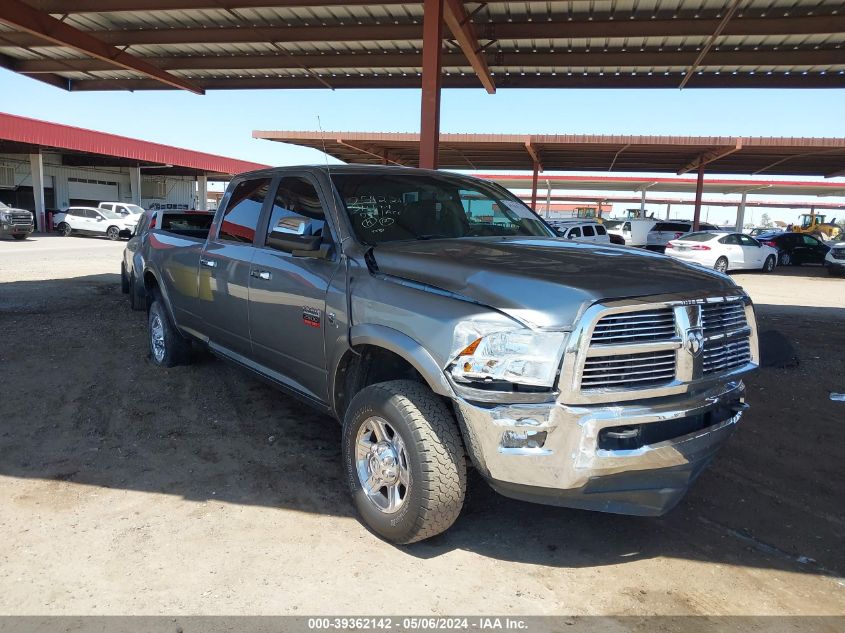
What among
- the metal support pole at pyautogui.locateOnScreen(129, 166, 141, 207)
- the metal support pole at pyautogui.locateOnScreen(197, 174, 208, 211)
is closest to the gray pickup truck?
the metal support pole at pyautogui.locateOnScreen(129, 166, 141, 207)

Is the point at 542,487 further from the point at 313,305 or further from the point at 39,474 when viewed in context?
the point at 39,474

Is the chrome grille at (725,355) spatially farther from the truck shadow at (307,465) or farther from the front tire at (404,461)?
the front tire at (404,461)

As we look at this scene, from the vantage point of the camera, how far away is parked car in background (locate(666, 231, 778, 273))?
67.4ft

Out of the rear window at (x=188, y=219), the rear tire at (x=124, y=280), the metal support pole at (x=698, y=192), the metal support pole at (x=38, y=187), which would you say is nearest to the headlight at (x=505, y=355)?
the rear window at (x=188, y=219)

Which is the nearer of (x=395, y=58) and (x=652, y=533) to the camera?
(x=652, y=533)

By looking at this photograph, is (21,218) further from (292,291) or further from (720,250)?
(292,291)

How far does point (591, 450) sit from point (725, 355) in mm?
998

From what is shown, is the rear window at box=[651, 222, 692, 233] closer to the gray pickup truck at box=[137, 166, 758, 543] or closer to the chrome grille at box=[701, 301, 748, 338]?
the gray pickup truck at box=[137, 166, 758, 543]

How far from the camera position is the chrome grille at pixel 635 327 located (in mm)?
2605

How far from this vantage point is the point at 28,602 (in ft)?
8.61

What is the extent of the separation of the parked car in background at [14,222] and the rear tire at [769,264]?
29566mm

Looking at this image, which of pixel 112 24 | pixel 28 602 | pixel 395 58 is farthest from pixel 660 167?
pixel 28 602

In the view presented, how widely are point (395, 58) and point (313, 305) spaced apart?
9.52m

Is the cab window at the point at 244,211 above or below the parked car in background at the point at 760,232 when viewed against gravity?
above
